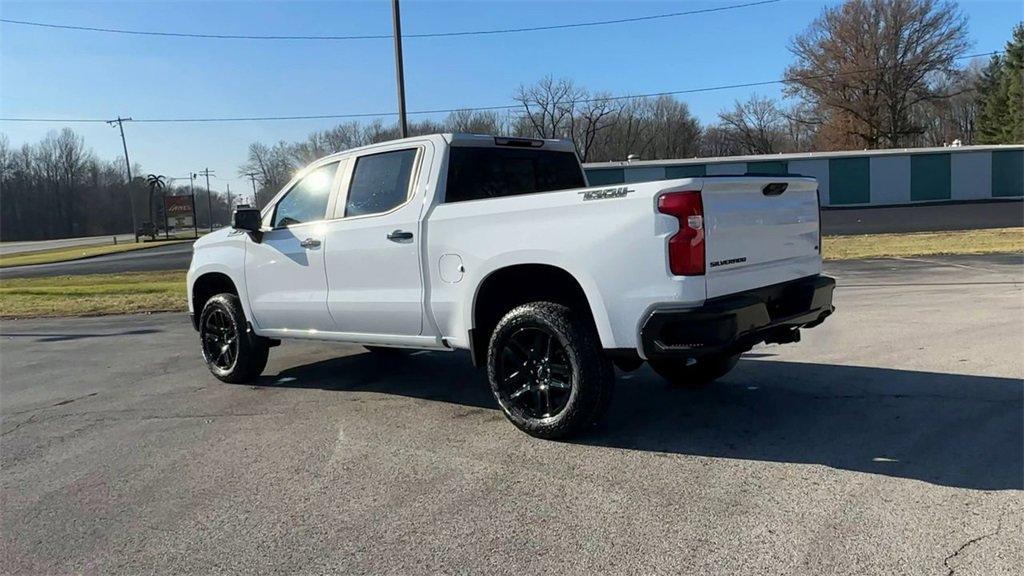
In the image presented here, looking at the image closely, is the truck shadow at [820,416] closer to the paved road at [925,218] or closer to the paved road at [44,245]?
the paved road at [925,218]

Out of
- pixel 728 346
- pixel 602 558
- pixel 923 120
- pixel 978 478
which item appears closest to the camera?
pixel 602 558

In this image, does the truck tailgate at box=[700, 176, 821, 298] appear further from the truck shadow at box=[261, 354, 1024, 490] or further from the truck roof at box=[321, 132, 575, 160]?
the truck roof at box=[321, 132, 575, 160]

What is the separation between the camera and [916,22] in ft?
170

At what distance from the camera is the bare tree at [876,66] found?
5216cm

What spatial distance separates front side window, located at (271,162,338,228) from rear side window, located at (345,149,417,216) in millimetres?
310

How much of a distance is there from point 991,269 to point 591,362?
12966mm

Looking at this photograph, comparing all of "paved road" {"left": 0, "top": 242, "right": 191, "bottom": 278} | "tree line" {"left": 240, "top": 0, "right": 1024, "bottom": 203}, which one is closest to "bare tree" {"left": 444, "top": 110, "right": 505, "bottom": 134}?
"tree line" {"left": 240, "top": 0, "right": 1024, "bottom": 203}

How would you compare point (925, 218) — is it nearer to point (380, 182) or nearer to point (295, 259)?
point (380, 182)

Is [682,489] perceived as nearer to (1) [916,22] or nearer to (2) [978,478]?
(2) [978,478]

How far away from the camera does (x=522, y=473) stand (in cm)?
413

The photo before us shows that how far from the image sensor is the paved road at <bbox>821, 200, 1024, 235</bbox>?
1093 inches

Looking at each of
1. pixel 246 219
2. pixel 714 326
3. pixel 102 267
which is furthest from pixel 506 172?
pixel 102 267

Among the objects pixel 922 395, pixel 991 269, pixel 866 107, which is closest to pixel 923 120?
pixel 866 107

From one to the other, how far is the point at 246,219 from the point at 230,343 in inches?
50.2
